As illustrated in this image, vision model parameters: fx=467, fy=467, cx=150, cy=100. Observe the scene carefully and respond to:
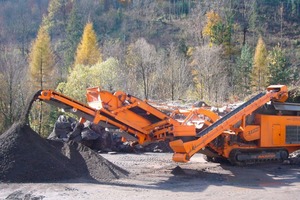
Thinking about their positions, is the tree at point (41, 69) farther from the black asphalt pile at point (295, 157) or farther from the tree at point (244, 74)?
the black asphalt pile at point (295, 157)

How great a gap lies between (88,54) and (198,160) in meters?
41.6

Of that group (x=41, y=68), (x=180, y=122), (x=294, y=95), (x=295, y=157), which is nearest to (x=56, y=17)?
(x=41, y=68)

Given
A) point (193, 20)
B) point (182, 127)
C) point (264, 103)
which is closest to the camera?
point (182, 127)

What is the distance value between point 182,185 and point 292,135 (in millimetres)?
5415

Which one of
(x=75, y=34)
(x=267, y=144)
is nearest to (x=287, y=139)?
(x=267, y=144)

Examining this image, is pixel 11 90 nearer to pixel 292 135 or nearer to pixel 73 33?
pixel 292 135

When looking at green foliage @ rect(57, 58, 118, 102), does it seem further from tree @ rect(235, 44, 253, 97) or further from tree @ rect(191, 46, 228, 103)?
tree @ rect(235, 44, 253, 97)

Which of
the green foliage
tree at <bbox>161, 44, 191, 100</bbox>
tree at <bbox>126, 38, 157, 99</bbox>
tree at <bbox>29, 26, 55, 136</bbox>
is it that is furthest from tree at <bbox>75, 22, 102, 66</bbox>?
the green foliage

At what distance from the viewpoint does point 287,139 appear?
14.7 meters

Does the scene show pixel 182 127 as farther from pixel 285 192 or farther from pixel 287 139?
pixel 287 139

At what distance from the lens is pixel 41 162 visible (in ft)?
37.0

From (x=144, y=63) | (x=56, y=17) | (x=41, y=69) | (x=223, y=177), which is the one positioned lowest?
(x=223, y=177)

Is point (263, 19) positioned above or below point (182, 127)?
above

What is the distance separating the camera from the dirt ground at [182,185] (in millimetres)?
9719
